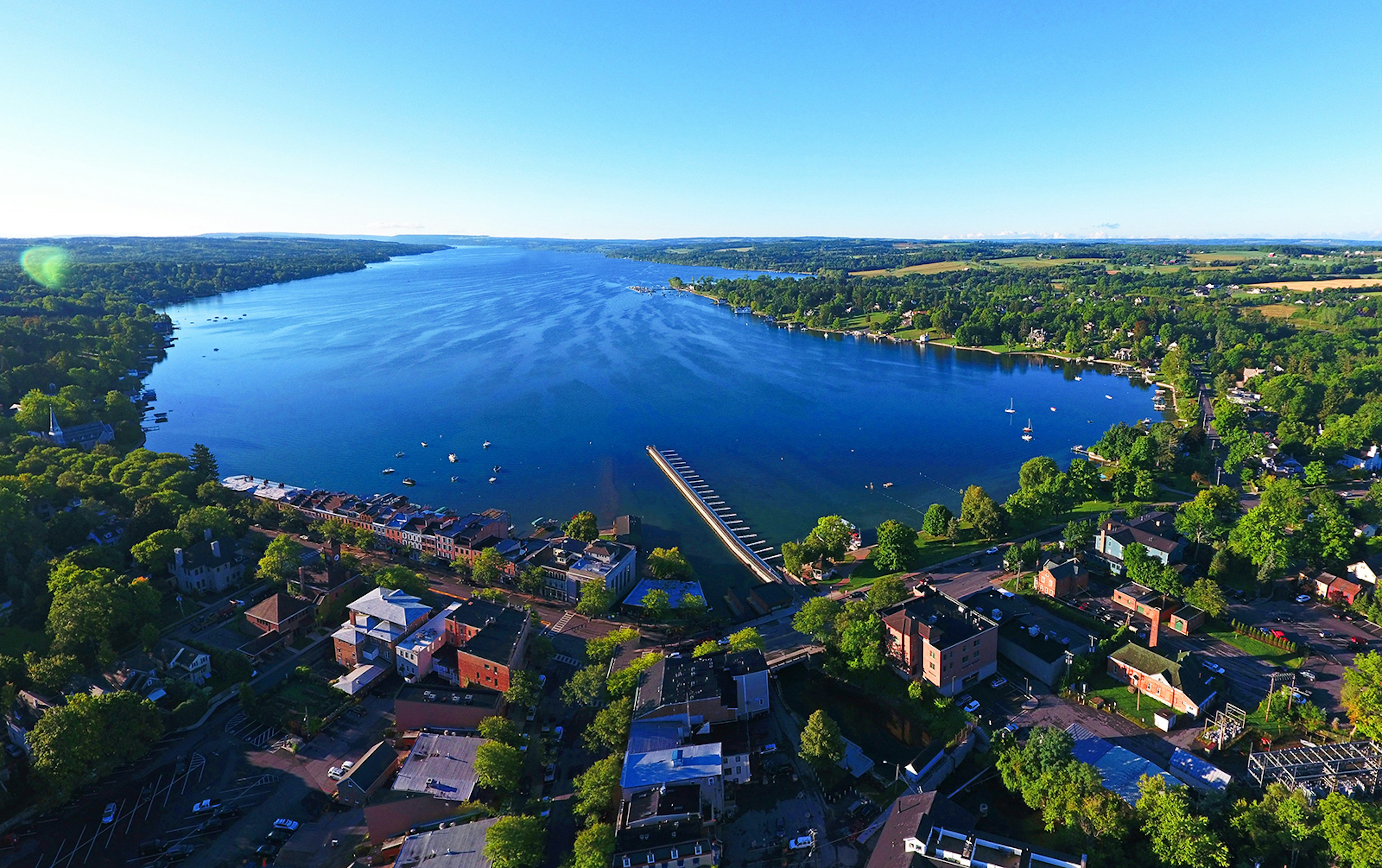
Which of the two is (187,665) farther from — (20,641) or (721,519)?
(721,519)

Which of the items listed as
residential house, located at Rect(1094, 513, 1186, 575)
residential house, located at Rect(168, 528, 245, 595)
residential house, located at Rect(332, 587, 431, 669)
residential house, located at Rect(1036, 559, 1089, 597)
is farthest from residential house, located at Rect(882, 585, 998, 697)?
residential house, located at Rect(168, 528, 245, 595)

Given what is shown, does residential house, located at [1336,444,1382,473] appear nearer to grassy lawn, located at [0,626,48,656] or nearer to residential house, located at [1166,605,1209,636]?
residential house, located at [1166,605,1209,636]

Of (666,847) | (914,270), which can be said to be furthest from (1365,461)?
(914,270)

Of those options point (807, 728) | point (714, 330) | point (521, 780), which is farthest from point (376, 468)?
point (714, 330)

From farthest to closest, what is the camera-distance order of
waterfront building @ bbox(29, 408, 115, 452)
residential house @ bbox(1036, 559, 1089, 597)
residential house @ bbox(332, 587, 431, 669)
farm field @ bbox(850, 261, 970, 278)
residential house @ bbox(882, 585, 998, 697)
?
farm field @ bbox(850, 261, 970, 278)
waterfront building @ bbox(29, 408, 115, 452)
residential house @ bbox(1036, 559, 1089, 597)
residential house @ bbox(332, 587, 431, 669)
residential house @ bbox(882, 585, 998, 697)

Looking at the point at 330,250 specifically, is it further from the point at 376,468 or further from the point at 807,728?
the point at 807,728
